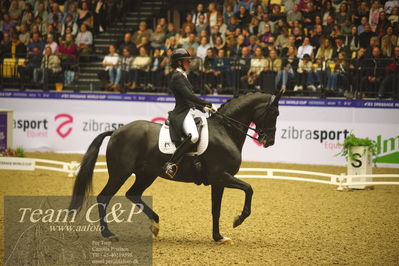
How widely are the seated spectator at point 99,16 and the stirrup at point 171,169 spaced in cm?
1480

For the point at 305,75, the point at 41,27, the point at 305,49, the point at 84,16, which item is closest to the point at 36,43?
the point at 41,27

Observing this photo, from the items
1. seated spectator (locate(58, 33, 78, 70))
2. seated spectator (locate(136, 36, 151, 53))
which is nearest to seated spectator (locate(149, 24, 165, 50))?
seated spectator (locate(136, 36, 151, 53))

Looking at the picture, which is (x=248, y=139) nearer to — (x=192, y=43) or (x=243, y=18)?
(x=192, y=43)

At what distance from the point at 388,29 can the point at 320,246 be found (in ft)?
32.8

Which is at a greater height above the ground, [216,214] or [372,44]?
[372,44]

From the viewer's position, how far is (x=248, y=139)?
17.6 metres

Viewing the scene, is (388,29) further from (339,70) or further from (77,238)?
(77,238)

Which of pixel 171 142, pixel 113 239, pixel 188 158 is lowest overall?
pixel 113 239

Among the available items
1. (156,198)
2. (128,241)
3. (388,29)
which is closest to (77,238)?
(128,241)

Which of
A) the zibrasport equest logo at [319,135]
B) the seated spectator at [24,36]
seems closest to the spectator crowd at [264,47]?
the seated spectator at [24,36]

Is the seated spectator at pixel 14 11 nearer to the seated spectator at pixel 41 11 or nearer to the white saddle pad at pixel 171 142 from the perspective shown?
the seated spectator at pixel 41 11

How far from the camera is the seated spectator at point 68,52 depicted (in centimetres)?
2016

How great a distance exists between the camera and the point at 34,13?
77.4 ft

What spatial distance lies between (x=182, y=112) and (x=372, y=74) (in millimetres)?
9119
